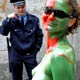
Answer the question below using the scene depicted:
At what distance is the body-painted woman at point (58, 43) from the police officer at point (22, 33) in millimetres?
3227

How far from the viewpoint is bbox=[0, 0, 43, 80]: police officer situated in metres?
6.39

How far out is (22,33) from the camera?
20.9ft

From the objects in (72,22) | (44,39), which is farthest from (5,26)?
(72,22)

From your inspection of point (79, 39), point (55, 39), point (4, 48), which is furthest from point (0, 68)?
point (55, 39)

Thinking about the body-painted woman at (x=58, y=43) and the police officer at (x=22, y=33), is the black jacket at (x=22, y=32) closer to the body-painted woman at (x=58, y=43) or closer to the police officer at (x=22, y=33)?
the police officer at (x=22, y=33)

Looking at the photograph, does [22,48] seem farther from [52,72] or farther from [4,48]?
[52,72]

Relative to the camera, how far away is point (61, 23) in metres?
3.05

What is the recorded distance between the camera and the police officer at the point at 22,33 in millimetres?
6387

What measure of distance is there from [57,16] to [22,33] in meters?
3.34

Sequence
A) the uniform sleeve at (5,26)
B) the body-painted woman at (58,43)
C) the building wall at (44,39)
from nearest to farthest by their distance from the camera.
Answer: the body-painted woman at (58,43)
the uniform sleeve at (5,26)
the building wall at (44,39)

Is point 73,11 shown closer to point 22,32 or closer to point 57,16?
point 57,16

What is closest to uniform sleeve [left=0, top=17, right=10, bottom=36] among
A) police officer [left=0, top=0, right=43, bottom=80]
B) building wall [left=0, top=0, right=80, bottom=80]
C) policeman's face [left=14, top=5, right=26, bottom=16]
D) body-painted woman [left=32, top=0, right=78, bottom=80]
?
police officer [left=0, top=0, right=43, bottom=80]

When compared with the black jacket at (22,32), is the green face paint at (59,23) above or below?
above

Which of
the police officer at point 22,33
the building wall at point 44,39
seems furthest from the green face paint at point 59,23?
the building wall at point 44,39
